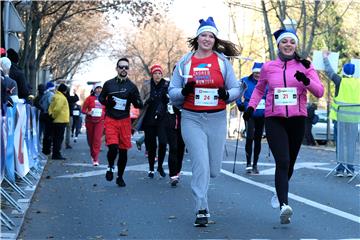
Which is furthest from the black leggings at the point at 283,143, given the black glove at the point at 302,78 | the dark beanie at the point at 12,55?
the dark beanie at the point at 12,55

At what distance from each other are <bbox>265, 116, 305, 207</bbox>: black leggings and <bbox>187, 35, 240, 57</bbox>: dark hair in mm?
843

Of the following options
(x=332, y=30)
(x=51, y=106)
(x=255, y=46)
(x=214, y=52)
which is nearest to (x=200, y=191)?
(x=214, y=52)

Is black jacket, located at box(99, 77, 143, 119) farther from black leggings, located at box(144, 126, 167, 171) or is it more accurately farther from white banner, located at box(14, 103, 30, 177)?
white banner, located at box(14, 103, 30, 177)

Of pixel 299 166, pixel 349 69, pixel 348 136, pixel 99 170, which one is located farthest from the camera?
pixel 299 166

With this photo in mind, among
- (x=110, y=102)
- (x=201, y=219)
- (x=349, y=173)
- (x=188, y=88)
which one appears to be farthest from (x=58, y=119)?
(x=201, y=219)

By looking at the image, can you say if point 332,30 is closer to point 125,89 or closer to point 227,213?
point 125,89

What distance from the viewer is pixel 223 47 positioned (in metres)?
8.98

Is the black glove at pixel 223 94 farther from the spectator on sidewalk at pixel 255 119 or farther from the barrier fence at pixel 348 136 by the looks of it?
the barrier fence at pixel 348 136

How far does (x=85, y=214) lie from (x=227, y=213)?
1.64 meters

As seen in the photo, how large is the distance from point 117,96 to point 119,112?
0.81 ft

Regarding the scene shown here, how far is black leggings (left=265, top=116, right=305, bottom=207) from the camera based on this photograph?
8.59 m

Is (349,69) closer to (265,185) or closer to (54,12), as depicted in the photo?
(265,185)

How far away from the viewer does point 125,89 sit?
496 inches

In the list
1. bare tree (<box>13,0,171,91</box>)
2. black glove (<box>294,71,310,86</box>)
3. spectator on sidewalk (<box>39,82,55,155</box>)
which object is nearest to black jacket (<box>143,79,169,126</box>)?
black glove (<box>294,71,310,86</box>)
